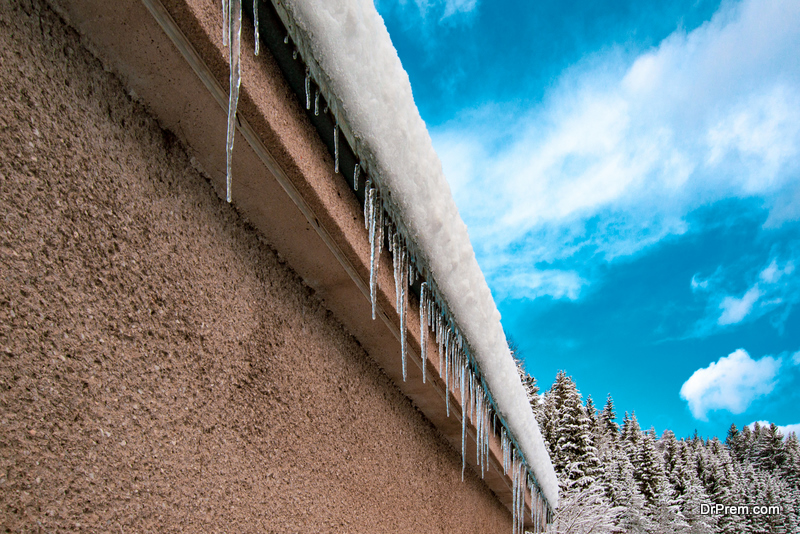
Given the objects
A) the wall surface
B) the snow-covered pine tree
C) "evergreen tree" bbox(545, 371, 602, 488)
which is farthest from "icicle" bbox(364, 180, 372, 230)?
the snow-covered pine tree

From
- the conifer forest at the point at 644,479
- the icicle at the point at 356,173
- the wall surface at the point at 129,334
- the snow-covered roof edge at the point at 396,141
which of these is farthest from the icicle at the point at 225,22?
the conifer forest at the point at 644,479

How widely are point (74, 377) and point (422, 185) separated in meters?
1.00

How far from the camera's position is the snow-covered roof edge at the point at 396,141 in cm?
103

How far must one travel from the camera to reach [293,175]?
44.2 inches

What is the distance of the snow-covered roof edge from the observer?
103 cm

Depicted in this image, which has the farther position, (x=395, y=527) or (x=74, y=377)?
(x=395, y=527)

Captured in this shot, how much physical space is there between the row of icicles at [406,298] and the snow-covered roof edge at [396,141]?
0.15 ft

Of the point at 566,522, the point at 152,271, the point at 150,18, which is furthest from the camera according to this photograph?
the point at 566,522

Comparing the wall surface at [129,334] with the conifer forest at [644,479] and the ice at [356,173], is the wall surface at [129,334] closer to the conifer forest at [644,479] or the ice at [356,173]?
the ice at [356,173]

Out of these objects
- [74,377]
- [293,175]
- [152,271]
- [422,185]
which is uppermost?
[422,185]

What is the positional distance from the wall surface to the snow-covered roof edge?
39 cm

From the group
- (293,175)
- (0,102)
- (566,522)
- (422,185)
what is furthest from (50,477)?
(566,522)

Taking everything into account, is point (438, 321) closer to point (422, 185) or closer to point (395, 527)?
point (422, 185)

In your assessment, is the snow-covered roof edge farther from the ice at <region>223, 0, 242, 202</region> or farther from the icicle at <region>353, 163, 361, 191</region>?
the ice at <region>223, 0, 242, 202</region>
